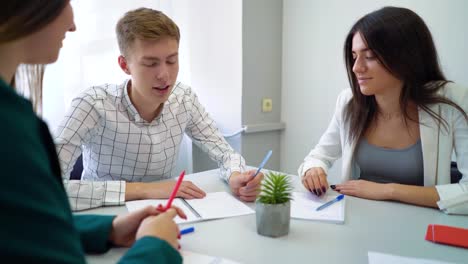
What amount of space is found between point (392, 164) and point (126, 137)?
103 cm

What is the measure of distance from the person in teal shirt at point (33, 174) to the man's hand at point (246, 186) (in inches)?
19.7

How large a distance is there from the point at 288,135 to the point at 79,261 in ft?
7.41

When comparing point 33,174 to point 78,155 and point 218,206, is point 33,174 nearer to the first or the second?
point 218,206

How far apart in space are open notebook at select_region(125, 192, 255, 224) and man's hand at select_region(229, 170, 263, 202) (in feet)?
0.10

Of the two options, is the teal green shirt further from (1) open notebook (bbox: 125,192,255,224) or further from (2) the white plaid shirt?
(2) the white plaid shirt

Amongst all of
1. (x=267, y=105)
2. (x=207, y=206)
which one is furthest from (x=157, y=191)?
(x=267, y=105)

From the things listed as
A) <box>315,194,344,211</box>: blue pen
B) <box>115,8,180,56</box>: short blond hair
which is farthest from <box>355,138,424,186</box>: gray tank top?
<box>115,8,180,56</box>: short blond hair

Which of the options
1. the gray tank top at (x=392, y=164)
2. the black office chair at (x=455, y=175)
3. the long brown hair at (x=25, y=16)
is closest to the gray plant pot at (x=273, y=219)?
the long brown hair at (x=25, y=16)

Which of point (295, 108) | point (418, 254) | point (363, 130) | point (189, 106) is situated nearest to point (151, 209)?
point (418, 254)

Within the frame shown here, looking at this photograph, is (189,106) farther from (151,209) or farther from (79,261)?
(79,261)

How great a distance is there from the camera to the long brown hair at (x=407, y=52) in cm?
135

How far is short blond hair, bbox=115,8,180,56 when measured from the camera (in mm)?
1319

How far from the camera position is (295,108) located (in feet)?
8.38

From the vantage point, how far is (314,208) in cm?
108
